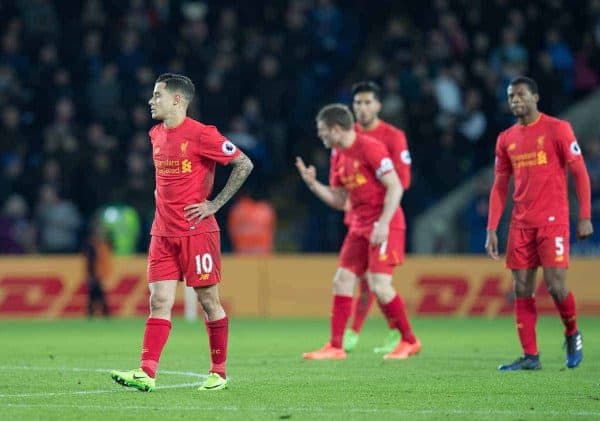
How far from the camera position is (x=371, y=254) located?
13383 millimetres

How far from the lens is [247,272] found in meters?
21.5

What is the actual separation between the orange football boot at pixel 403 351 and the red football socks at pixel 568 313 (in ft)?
5.67

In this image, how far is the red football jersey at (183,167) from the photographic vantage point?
9891mm

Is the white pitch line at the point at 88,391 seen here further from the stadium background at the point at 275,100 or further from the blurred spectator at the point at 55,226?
the blurred spectator at the point at 55,226

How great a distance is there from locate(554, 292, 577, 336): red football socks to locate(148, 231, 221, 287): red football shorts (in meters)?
3.54

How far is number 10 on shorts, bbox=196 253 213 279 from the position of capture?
983 centimetres

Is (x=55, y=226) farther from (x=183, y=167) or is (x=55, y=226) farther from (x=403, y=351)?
(x=183, y=167)

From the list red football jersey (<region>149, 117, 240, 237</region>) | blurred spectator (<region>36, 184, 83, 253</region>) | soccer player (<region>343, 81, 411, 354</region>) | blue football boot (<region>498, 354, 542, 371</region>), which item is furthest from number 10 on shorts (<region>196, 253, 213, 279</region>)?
blurred spectator (<region>36, 184, 83, 253</region>)

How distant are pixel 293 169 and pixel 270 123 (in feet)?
3.22

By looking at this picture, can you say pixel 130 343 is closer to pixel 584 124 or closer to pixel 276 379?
pixel 276 379

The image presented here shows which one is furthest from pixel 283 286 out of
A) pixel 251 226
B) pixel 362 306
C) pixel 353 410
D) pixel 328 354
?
pixel 353 410

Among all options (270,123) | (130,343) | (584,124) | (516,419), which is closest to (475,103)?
(584,124)

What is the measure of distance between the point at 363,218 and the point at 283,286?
26.8 feet

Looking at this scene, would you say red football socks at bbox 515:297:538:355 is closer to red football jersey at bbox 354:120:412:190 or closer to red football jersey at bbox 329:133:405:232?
red football jersey at bbox 329:133:405:232
